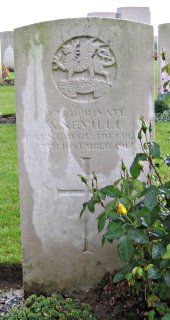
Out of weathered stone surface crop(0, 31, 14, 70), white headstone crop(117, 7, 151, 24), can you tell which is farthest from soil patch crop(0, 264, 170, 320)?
weathered stone surface crop(0, 31, 14, 70)

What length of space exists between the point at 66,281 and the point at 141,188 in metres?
1.22

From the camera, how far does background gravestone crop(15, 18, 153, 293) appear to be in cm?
346

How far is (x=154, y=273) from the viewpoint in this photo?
2.73 m

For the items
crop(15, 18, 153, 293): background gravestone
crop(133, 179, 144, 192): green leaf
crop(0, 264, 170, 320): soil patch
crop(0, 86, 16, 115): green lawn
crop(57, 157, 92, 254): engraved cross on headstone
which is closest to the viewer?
crop(133, 179, 144, 192): green leaf

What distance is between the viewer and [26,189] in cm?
365

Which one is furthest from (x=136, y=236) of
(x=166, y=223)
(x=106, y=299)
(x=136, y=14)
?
(x=136, y=14)

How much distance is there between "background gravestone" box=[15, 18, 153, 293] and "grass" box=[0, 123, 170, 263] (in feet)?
1.34

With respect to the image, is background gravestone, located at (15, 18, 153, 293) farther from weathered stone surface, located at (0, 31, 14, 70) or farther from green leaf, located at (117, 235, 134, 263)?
weathered stone surface, located at (0, 31, 14, 70)

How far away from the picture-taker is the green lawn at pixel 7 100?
1193cm

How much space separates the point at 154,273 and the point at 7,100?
37.5 feet

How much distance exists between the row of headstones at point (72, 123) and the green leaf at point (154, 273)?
3.19 feet

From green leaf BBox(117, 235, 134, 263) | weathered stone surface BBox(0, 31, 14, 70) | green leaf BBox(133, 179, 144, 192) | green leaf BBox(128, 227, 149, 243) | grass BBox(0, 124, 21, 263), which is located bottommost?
grass BBox(0, 124, 21, 263)

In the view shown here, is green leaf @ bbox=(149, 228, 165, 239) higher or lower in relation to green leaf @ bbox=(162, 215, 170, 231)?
lower

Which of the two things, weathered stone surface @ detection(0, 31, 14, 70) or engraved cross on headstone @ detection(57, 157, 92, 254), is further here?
weathered stone surface @ detection(0, 31, 14, 70)
